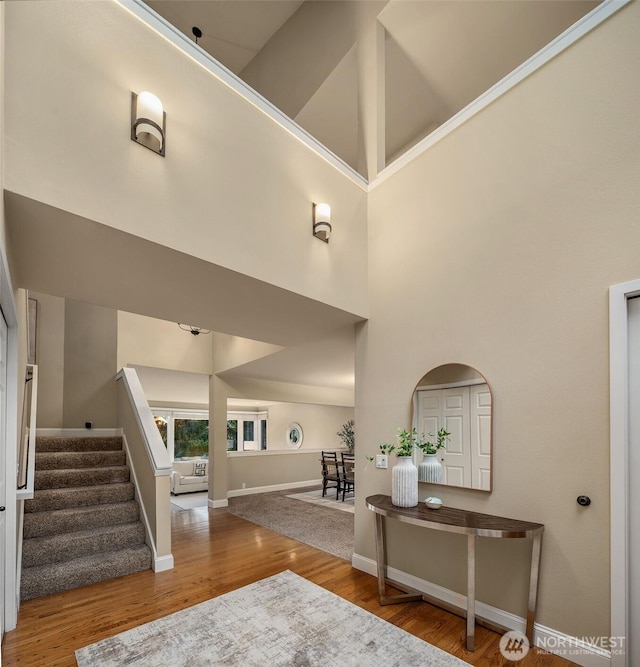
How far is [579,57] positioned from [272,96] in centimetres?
416

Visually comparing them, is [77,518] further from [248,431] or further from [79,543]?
[248,431]

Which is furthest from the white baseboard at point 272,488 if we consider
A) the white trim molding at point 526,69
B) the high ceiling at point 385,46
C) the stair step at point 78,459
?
the white trim molding at point 526,69

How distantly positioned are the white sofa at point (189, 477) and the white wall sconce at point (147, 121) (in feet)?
23.3

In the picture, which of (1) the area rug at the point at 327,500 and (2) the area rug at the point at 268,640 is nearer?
(2) the area rug at the point at 268,640

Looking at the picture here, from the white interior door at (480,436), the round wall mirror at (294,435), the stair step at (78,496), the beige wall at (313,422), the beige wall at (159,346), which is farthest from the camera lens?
the round wall mirror at (294,435)

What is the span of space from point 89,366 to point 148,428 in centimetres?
221

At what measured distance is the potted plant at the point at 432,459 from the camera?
2959 millimetres

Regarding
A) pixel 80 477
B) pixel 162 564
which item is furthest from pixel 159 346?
pixel 162 564

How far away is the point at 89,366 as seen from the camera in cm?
562

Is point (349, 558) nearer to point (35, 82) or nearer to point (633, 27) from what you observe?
point (35, 82)

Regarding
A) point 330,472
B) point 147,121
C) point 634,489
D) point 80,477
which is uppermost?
point 147,121

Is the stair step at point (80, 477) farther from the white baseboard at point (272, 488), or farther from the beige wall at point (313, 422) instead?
the beige wall at point (313, 422)

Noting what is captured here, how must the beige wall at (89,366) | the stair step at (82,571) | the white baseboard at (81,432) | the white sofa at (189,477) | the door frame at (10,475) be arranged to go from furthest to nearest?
1. the white sofa at (189,477)
2. the beige wall at (89,366)
3. the white baseboard at (81,432)
4. the stair step at (82,571)
5. the door frame at (10,475)

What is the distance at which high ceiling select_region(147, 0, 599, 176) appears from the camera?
419cm
